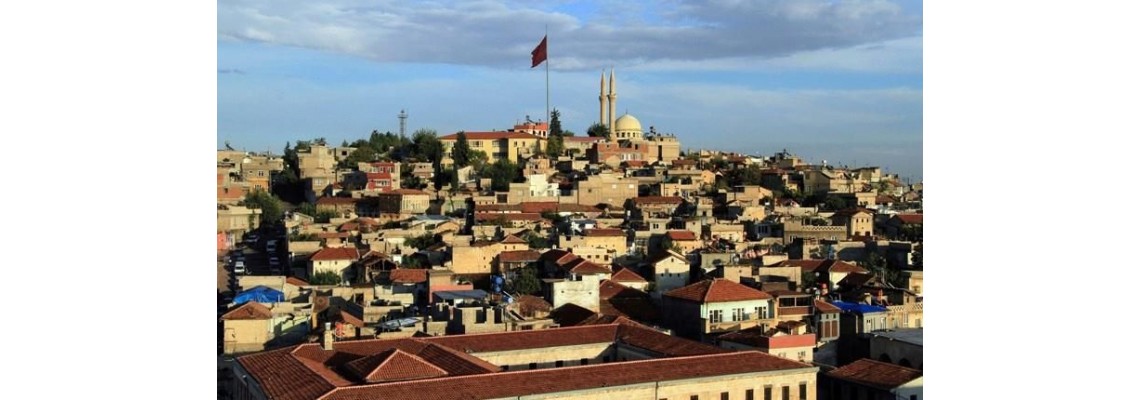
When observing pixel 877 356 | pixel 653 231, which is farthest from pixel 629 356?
pixel 653 231

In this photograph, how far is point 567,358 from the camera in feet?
24.4

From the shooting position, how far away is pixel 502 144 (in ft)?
73.2

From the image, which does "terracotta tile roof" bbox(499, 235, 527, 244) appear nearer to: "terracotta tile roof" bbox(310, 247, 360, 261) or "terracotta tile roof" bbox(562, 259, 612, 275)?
"terracotta tile roof" bbox(310, 247, 360, 261)


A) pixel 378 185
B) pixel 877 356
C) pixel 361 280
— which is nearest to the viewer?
pixel 877 356

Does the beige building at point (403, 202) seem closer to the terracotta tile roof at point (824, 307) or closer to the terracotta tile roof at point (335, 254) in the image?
the terracotta tile roof at point (335, 254)

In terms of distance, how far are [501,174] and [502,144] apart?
3.04m

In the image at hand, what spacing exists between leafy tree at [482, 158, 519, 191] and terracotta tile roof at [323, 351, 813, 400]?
39.2 ft

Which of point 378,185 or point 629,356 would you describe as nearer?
point 629,356

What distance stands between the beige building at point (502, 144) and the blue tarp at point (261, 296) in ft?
39.5

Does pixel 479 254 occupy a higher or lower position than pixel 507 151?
lower

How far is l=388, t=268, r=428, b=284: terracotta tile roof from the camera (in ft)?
Result: 35.9

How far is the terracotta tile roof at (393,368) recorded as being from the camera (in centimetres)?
610

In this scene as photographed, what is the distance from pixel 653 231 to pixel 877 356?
656 centimetres
